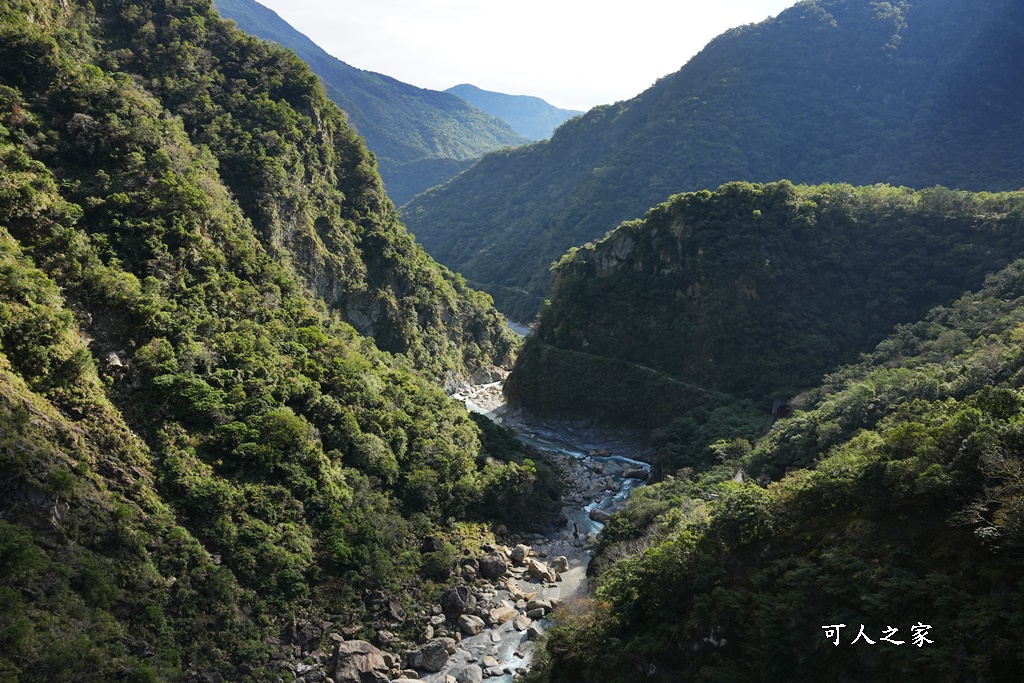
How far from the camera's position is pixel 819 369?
5591 centimetres

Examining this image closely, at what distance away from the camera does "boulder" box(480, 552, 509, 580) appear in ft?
116

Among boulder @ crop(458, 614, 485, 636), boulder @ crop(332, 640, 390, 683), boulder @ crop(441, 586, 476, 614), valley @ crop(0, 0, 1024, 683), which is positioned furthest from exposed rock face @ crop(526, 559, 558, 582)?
boulder @ crop(332, 640, 390, 683)

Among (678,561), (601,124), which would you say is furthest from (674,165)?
(678,561)

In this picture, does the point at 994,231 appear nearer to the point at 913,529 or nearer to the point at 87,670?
the point at 913,529

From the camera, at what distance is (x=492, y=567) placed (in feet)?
116

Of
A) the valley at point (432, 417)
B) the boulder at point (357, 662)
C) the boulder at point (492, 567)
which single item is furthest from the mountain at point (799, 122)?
the boulder at point (357, 662)

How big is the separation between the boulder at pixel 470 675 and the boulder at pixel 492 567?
23.3 feet

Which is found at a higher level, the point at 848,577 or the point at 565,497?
the point at 848,577

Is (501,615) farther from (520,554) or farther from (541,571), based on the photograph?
(520,554)

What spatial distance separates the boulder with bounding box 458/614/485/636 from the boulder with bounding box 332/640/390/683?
4.52 m

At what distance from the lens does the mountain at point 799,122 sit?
105 metres

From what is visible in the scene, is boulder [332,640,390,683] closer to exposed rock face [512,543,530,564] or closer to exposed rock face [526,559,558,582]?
exposed rock face [526,559,558,582]

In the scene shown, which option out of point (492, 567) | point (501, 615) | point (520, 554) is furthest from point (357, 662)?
point (520, 554)

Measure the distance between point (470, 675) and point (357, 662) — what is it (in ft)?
16.0
